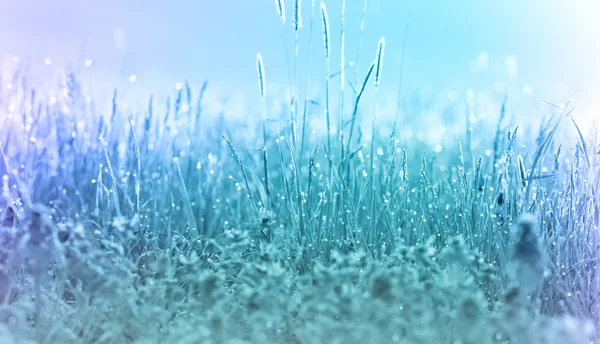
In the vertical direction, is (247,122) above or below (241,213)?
above

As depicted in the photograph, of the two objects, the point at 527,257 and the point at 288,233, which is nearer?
the point at 527,257

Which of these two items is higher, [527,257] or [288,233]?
[527,257]

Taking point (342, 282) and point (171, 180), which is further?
point (171, 180)

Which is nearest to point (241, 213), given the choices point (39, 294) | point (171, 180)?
point (171, 180)

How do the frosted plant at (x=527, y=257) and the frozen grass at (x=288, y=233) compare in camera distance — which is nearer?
the frosted plant at (x=527, y=257)

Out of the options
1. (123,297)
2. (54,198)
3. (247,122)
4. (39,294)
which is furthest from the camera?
(247,122)

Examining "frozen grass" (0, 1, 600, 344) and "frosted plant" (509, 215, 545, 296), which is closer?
"frosted plant" (509, 215, 545, 296)

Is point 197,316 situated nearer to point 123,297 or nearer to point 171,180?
point 123,297

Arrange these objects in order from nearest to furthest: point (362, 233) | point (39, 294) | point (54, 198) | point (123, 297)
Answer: point (39, 294) → point (123, 297) → point (362, 233) → point (54, 198)
